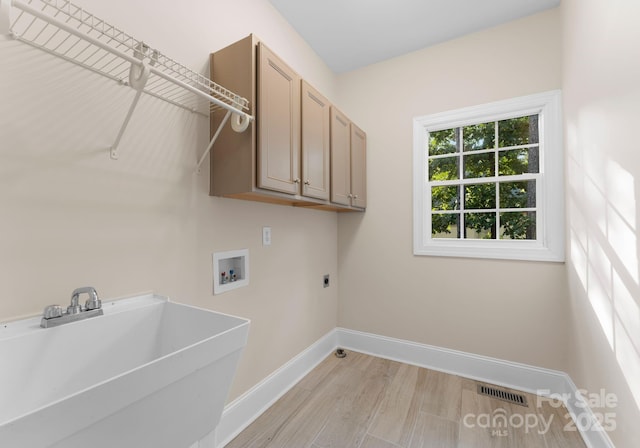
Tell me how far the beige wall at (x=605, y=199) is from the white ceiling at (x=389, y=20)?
0.51 m

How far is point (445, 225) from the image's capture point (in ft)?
8.43

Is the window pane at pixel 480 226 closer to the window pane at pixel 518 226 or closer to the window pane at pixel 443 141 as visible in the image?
the window pane at pixel 518 226

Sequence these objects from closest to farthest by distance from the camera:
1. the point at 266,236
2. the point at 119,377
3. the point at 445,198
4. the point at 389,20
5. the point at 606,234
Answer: the point at 119,377 < the point at 606,234 < the point at 266,236 < the point at 389,20 < the point at 445,198

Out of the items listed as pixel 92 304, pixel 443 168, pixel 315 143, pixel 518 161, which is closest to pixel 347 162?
pixel 315 143

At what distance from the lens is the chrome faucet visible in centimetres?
92

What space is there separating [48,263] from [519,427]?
2588mm

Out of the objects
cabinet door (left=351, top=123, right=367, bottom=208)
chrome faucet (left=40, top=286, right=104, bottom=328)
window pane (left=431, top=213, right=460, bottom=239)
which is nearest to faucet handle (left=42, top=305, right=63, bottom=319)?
chrome faucet (left=40, top=286, right=104, bottom=328)

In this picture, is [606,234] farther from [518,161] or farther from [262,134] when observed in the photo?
[262,134]

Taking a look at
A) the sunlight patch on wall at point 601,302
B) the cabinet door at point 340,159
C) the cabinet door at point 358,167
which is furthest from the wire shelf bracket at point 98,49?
the sunlight patch on wall at point 601,302

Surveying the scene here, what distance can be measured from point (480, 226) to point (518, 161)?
23.7 inches

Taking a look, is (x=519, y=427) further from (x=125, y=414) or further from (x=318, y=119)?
(x=318, y=119)

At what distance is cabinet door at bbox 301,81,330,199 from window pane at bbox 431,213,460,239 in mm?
1150

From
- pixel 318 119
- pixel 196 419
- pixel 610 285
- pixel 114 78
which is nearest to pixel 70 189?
pixel 114 78

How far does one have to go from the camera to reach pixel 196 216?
4.96 feet
